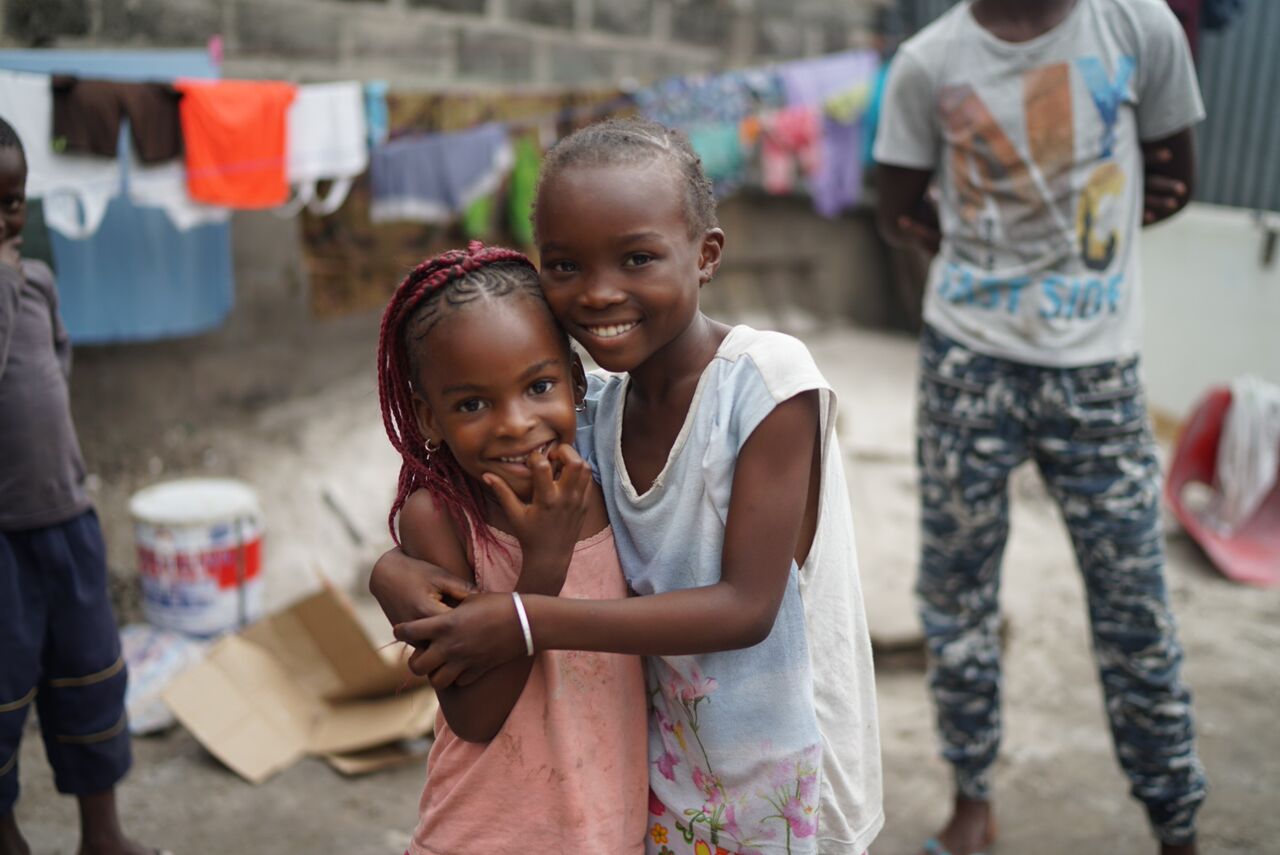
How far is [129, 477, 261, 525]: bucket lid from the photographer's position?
367 centimetres

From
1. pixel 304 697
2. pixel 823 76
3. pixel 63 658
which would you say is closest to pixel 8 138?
pixel 63 658

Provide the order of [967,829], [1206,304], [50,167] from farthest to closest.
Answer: [1206,304], [50,167], [967,829]

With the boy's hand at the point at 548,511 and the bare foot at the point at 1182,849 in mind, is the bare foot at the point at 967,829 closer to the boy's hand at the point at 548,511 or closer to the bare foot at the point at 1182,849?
the bare foot at the point at 1182,849

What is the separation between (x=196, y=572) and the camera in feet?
12.1

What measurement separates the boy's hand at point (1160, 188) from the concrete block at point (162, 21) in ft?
11.0

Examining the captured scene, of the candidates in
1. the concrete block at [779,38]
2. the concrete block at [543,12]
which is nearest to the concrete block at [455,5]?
the concrete block at [543,12]

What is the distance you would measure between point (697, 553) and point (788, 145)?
5366mm

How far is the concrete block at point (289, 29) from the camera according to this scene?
14.5 ft

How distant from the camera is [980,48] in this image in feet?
8.18

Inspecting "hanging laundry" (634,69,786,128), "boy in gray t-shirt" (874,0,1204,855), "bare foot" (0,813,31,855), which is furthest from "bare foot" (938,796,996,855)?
"hanging laundry" (634,69,786,128)

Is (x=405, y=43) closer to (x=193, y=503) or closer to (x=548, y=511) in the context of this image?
(x=193, y=503)

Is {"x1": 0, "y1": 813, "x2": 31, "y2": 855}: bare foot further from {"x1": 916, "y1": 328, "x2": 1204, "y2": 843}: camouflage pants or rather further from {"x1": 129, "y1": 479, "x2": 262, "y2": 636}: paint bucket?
{"x1": 916, "y1": 328, "x2": 1204, "y2": 843}: camouflage pants

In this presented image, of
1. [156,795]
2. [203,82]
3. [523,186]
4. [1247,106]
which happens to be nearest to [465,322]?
[156,795]

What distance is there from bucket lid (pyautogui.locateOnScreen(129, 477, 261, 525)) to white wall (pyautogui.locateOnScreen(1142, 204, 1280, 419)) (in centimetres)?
490
